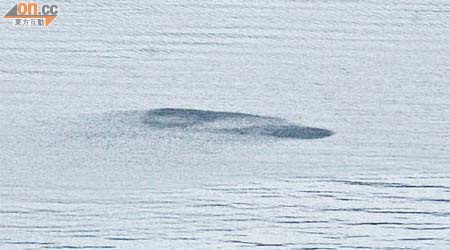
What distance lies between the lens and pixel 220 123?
2.40ft

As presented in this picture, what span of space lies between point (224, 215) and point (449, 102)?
1.05ft

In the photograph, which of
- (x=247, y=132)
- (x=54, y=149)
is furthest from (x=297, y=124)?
(x=54, y=149)

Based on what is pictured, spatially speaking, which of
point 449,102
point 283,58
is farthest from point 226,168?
point 449,102

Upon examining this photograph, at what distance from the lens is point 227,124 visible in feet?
2.40

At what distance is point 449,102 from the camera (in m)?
0.72

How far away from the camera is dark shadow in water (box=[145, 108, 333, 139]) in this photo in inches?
28.7

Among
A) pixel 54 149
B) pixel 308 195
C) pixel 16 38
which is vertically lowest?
pixel 308 195

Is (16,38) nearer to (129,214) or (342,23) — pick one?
(129,214)

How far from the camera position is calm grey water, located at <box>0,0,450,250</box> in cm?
72

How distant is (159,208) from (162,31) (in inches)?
9.1

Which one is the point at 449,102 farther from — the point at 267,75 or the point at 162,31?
the point at 162,31

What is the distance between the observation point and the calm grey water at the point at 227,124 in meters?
0.72

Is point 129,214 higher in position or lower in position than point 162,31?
lower

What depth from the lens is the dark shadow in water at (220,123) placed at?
28.7 inches
